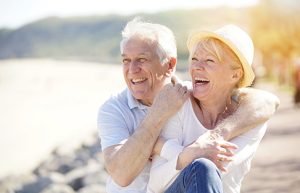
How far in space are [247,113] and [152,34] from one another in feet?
2.24

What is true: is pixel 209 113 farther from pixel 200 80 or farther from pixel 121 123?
pixel 121 123

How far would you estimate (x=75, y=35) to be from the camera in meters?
169

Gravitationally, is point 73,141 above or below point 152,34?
below

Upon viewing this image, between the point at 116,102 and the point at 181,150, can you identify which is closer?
the point at 181,150

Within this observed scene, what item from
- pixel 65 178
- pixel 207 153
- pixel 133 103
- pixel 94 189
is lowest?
pixel 65 178

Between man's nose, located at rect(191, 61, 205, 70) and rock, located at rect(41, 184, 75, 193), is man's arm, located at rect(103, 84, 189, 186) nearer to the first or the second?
man's nose, located at rect(191, 61, 205, 70)

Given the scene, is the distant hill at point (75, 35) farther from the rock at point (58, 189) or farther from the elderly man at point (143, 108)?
the elderly man at point (143, 108)

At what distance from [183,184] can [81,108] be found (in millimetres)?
23283

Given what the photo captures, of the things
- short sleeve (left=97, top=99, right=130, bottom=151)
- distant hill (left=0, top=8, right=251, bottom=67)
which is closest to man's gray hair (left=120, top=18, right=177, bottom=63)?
short sleeve (left=97, top=99, right=130, bottom=151)

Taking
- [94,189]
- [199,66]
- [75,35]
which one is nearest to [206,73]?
[199,66]

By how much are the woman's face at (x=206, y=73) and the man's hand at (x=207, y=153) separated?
0.30m

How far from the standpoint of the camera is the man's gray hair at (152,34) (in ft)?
12.2

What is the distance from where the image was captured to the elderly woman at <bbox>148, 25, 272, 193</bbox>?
339 cm

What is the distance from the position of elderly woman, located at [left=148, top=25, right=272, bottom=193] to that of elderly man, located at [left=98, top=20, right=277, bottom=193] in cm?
7
